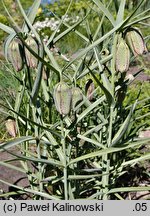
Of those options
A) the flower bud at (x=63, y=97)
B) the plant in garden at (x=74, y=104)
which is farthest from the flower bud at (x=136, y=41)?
the flower bud at (x=63, y=97)

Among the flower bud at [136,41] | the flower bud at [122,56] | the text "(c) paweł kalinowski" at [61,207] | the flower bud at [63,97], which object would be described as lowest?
the text "(c) paweł kalinowski" at [61,207]

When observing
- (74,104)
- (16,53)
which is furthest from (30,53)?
(74,104)

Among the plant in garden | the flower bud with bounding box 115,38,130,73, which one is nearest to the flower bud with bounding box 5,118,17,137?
the plant in garden

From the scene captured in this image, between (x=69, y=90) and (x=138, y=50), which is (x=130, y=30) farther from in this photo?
(x=69, y=90)

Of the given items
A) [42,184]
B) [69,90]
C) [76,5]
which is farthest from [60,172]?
[76,5]

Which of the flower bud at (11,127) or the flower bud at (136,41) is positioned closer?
the flower bud at (136,41)

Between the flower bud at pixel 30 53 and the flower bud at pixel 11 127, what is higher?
the flower bud at pixel 30 53

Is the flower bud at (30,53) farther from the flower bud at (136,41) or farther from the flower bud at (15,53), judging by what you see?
the flower bud at (136,41)

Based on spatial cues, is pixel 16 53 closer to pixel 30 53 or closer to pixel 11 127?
pixel 30 53
